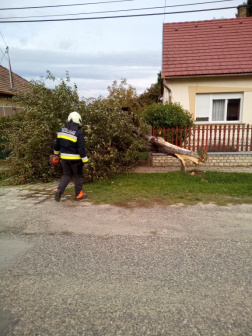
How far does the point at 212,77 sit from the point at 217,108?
1.42 metres

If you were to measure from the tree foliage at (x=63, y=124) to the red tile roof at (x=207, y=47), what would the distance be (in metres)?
5.27

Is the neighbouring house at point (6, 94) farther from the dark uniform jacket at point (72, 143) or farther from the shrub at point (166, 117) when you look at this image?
the dark uniform jacket at point (72, 143)

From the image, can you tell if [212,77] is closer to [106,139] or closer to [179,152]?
[179,152]

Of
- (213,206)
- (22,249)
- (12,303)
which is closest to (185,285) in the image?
(12,303)

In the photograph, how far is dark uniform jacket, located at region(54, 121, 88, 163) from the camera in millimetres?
5699

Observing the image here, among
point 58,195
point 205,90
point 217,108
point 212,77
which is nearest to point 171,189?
point 58,195

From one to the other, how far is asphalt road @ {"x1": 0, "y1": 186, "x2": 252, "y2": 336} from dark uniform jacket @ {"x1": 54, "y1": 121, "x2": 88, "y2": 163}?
4.34 feet

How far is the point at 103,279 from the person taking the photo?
2977 millimetres

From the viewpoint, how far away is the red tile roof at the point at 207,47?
11898 mm

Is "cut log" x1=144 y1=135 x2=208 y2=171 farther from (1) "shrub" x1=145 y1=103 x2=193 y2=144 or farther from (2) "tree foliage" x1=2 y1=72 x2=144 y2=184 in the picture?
(2) "tree foliage" x1=2 y1=72 x2=144 y2=184

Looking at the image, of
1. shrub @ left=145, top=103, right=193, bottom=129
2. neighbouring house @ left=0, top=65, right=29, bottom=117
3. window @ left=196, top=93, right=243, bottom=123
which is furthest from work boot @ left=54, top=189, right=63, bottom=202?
neighbouring house @ left=0, top=65, right=29, bottom=117

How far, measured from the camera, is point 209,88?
12.0 m

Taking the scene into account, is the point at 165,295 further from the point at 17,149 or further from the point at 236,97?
the point at 236,97

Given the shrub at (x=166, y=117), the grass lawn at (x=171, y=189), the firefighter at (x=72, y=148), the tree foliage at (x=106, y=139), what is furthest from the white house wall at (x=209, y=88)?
the firefighter at (x=72, y=148)
